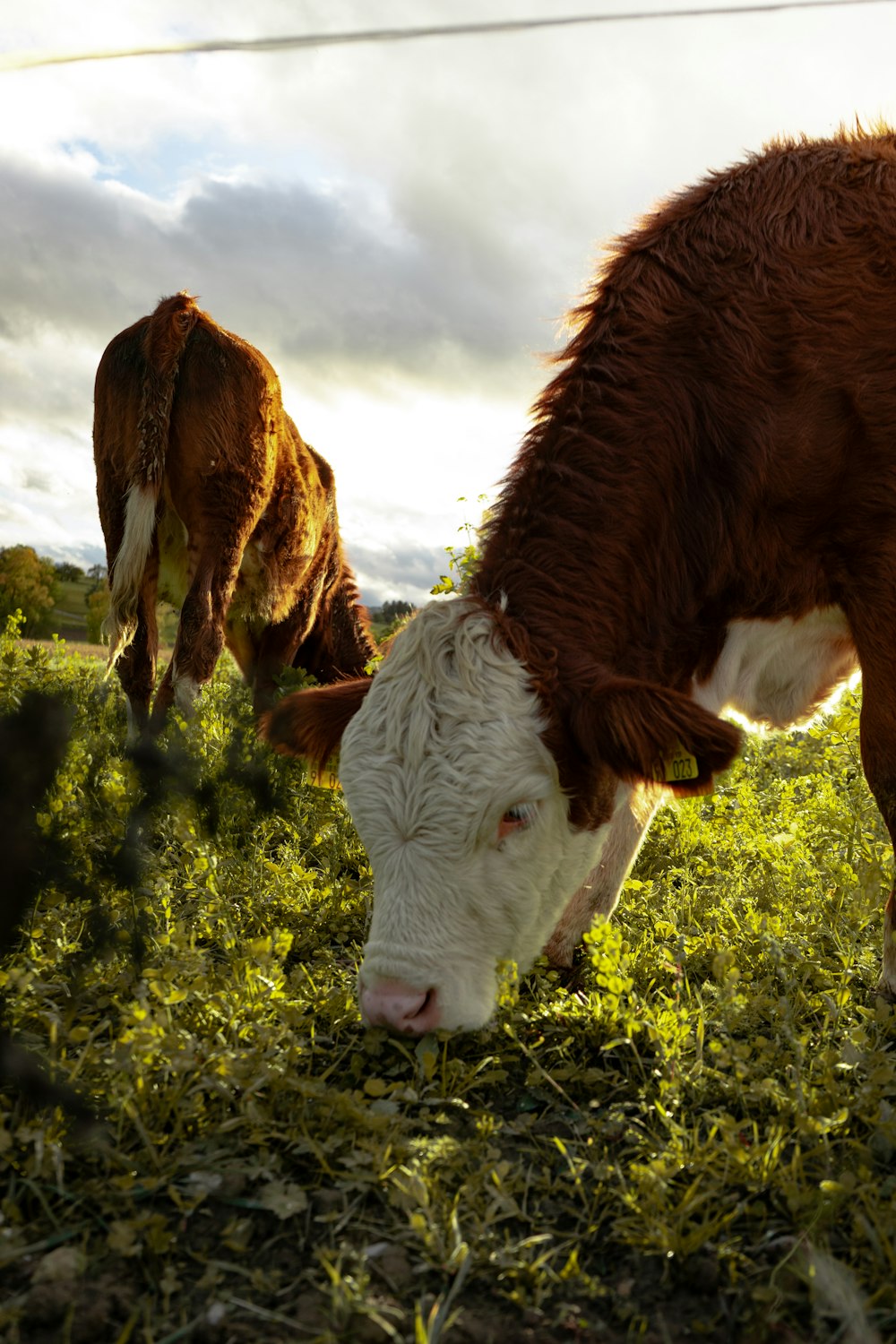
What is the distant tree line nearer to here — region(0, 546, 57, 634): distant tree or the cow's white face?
region(0, 546, 57, 634): distant tree

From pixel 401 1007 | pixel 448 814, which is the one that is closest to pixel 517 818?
pixel 448 814

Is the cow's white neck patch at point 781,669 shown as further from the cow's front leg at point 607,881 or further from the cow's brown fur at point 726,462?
the cow's front leg at point 607,881

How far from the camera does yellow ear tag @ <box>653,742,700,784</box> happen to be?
2848 millimetres

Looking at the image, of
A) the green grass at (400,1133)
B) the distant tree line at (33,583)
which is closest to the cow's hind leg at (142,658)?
the green grass at (400,1133)

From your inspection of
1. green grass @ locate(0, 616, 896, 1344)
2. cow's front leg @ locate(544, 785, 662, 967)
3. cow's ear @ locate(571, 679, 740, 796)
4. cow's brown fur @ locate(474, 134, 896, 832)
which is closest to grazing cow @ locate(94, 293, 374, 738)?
green grass @ locate(0, 616, 896, 1344)

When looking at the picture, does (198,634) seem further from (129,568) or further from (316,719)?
(316,719)

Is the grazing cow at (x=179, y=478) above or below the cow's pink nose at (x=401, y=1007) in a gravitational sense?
above

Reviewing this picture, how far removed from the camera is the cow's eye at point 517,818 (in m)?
2.96

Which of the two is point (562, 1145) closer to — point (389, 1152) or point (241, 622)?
point (389, 1152)

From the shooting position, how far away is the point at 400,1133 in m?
2.43

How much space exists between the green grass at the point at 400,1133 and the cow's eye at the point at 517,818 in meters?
0.44

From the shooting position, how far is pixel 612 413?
3.42 metres

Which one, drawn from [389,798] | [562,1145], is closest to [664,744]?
[389,798]

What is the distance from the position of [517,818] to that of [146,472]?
4.57 metres
